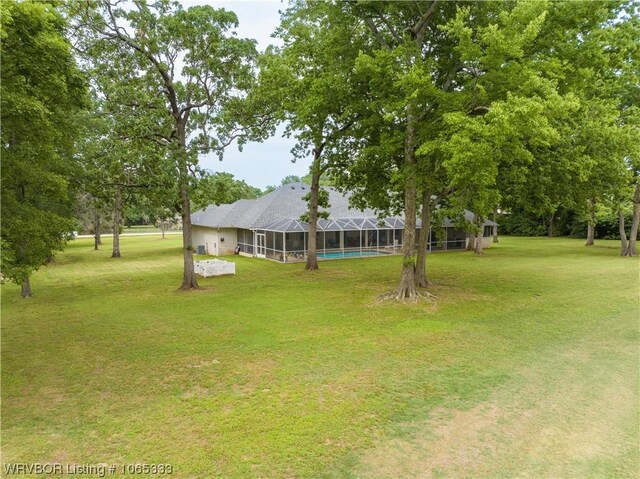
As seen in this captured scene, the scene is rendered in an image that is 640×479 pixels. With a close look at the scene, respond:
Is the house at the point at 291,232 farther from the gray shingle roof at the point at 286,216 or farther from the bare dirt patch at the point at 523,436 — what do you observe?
the bare dirt patch at the point at 523,436

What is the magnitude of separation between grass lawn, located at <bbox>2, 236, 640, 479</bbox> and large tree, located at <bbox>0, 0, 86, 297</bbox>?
2.81 m

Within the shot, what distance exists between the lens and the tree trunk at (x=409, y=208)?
535 inches

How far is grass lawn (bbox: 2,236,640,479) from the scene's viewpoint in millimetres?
5406

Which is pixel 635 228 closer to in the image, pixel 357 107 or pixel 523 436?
pixel 357 107

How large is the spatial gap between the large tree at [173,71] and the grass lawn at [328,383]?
21.4 ft

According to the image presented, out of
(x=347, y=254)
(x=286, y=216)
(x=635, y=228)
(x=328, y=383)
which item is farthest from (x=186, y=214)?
(x=635, y=228)

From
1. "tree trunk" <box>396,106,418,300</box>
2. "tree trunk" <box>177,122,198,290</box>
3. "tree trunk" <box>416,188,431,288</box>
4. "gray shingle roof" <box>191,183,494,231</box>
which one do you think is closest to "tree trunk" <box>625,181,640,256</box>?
"gray shingle roof" <box>191,183,494,231</box>

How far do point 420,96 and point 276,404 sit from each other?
9.88 m

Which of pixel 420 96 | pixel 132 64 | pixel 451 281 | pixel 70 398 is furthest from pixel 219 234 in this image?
pixel 70 398

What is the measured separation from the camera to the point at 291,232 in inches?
1038

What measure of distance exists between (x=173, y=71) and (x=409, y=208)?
1117 cm

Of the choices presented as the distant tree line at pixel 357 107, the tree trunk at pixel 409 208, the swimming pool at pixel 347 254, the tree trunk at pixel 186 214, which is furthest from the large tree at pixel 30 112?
the swimming pool at pixel 347 254

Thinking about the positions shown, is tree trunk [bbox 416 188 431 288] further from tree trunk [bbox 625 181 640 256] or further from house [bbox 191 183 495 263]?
tree trunk [bbox 625 181 640 256]

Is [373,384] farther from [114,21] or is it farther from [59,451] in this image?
[114,21]
